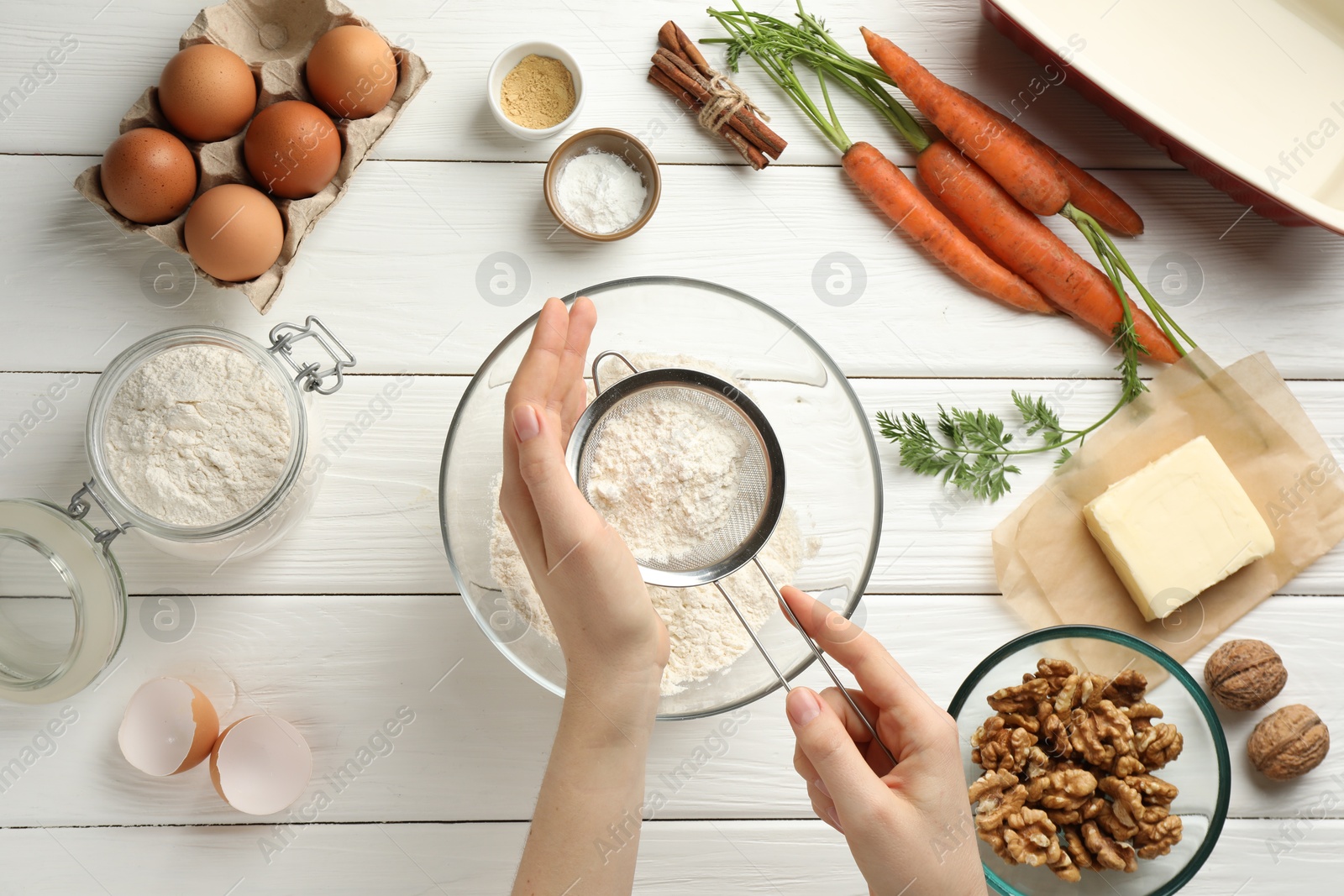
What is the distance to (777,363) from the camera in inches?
55.9

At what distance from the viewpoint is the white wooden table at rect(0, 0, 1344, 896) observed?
1483 mm

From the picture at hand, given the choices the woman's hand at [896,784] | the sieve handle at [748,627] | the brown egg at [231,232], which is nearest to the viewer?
the woman's hand at [896,784]

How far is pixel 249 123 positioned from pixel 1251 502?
1884mm

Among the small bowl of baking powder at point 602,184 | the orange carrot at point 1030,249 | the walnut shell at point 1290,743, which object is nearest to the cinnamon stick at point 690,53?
the small bowl of baking powder at point 602,184

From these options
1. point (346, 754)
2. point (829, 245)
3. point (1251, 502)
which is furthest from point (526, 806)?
point (1251, 502)

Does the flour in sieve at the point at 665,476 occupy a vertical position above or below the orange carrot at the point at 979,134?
below

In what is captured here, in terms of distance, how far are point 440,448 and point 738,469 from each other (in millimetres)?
560

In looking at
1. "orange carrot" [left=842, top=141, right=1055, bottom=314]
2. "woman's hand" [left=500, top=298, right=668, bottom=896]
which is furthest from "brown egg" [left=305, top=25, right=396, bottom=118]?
"orange carrot" [left=842, top=141, right=1055, bottom=314]

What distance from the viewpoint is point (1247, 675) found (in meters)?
1.47

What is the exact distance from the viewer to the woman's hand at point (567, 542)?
1.08 m

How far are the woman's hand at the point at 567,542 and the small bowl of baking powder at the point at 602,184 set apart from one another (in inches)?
12.8

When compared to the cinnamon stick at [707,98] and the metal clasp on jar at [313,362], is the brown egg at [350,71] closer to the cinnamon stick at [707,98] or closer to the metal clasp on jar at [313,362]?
the metal clasp on jar at [313,362]

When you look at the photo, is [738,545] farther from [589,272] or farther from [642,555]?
[589,272]

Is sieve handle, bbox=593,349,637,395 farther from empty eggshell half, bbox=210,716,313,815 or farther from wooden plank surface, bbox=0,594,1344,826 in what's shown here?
empty eggshell half, bbox=210,716,313,815
